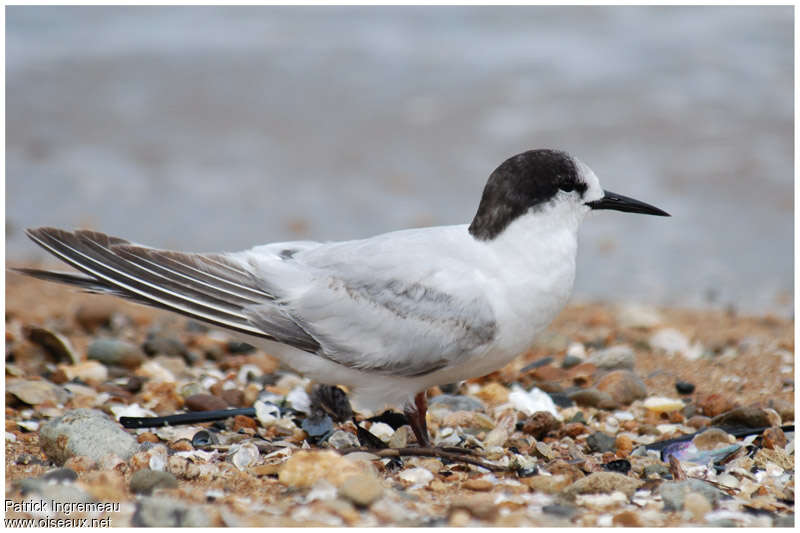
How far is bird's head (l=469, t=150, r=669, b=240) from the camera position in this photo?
128 inches

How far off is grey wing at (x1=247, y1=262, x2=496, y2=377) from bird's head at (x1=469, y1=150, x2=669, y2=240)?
0.27m

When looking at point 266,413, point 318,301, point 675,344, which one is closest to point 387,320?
point 318,301

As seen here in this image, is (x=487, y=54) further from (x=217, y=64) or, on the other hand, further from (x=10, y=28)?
(x=10, y=28)

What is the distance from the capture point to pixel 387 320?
3.19 m

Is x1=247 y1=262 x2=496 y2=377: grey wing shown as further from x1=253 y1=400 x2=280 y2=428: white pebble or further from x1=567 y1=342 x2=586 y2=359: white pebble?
x1=567 y1=342 x2=586 y2=359: white pebble

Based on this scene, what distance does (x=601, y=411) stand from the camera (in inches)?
151

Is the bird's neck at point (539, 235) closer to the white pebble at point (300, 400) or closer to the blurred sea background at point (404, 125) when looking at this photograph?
the white pebble at point (300, 400)

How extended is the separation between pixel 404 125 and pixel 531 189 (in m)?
→ 6.00

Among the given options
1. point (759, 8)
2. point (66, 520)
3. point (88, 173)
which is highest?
point (759, 8)

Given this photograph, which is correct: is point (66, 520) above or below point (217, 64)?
below

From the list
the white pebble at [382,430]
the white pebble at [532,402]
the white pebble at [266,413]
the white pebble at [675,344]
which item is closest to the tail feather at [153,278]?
the white pebble at [266,413]

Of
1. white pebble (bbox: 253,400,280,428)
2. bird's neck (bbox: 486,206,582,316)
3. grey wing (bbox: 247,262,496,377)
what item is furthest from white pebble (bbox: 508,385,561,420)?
white pebble (bbox: 253,400,280,428)

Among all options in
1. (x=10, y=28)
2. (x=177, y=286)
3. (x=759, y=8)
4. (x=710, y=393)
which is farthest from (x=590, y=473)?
(x=10, y=28)

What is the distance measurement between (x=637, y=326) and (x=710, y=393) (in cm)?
124
